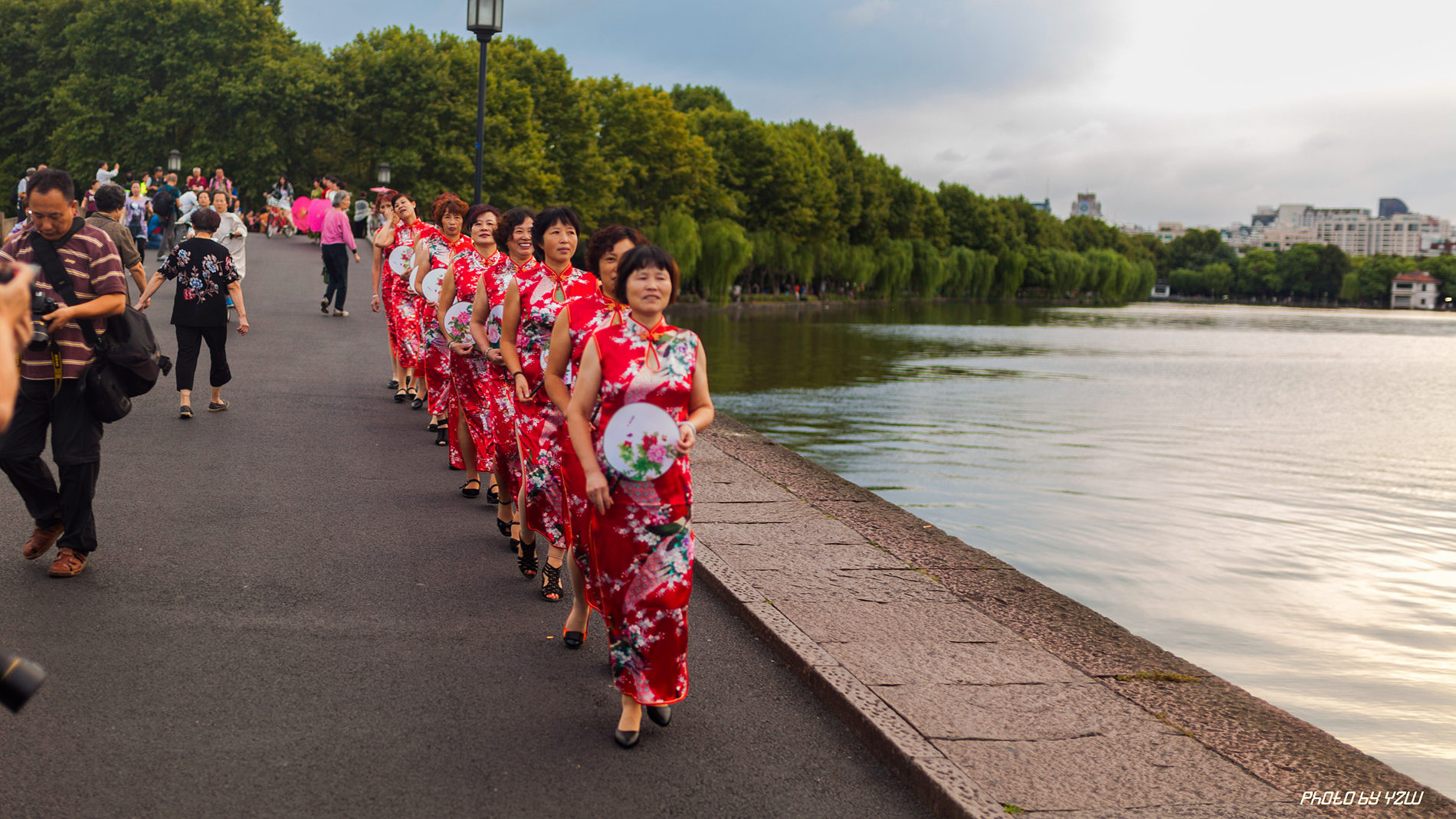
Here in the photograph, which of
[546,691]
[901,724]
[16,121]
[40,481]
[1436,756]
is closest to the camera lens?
[901,724]

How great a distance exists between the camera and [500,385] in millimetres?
7121

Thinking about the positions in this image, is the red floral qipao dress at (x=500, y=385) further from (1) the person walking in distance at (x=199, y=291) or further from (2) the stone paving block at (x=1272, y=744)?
(1) the person walking in distance at (x=199, y=291)

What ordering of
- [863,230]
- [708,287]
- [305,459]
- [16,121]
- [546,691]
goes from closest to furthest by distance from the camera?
[546,691] < [305,459] < [16,121] < [708,287] < [863,230]

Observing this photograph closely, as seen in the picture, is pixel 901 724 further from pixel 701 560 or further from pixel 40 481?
pixel 40 481

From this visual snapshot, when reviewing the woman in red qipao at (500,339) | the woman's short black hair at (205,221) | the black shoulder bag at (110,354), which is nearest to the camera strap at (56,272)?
the black shoulder bag at (110,354)

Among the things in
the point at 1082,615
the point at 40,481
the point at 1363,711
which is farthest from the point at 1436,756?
the point at 40,481

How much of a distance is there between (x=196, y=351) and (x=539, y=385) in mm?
6651

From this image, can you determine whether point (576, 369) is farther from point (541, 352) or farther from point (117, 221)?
point (117, 221)

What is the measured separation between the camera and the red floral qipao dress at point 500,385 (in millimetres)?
6996

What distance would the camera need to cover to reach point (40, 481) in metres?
6.14

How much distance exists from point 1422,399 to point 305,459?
29.6m

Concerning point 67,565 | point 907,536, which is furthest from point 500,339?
point 907,536

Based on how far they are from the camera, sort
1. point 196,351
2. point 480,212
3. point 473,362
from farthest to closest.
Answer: point 196,351, point 480,212, point 473,362

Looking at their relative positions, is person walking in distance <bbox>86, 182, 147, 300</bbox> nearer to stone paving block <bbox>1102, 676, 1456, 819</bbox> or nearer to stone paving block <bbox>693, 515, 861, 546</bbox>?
stone paving block <bbox>693, 515, 861, 546</bbox>
